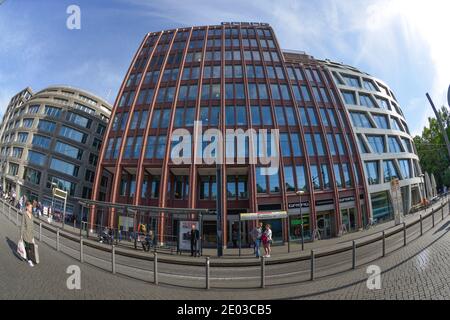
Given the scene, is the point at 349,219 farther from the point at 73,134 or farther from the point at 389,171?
the point at 73,134

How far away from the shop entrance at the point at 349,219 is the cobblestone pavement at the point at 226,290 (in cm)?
1837

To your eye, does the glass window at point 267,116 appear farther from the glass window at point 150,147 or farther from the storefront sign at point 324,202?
the glass window at point 150,147

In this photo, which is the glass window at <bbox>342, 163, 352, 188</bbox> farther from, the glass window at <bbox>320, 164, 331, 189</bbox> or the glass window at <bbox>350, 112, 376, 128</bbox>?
the glass window at <bbox>350, 112, 376, 128</bbox>

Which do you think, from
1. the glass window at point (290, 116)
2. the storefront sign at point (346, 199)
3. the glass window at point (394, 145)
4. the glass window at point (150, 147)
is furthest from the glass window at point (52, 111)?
the glass window at point (394, 145)

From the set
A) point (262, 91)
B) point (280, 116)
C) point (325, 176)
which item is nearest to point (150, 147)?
point (262, 91)

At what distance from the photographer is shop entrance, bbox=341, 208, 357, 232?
25484 mm

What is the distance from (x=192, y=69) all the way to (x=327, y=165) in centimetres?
2029

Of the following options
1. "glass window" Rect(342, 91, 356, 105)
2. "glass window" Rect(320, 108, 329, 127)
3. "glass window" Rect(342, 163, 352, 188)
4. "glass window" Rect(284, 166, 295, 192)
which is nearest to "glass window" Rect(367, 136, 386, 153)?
"glass window" Rect(342, 91, 356, 105)

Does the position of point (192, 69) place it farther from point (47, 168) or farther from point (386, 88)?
→ point (386, 88)

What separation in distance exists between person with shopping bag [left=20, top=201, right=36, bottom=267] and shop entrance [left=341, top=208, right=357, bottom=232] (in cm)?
2659

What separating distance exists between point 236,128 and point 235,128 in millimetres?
112

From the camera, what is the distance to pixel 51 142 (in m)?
39.3
